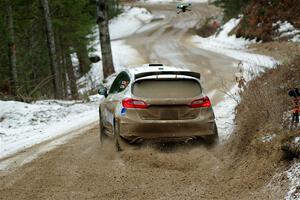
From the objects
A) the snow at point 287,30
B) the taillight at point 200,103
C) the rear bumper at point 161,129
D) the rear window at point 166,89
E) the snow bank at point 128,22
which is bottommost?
the snow bank at point 128,22

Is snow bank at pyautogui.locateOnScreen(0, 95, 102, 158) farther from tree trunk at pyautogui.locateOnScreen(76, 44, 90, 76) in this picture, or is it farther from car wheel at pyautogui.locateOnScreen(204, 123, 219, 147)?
tree trunk at pyautogui.locateOnScreen(76, 44, 90, 76)

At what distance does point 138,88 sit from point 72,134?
4154 mm

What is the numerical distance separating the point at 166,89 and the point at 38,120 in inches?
292

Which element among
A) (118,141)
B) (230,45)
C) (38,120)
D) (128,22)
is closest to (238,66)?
(118,141)

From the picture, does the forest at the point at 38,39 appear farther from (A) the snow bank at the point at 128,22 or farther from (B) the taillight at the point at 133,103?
(A) the snow bank at the point at 128,22

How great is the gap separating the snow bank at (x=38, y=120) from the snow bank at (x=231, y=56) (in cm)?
399

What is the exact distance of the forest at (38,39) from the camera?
2122 centimetres

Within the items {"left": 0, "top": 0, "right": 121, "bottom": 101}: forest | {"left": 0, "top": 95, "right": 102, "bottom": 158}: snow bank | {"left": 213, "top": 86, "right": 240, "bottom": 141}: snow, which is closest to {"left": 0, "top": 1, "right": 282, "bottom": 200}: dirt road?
{"left": 0, "top": 95, "right": 102, "bottom": 158}: snow bank

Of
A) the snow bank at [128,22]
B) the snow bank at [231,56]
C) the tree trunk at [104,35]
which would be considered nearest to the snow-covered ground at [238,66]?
the snow bank at [231,56]

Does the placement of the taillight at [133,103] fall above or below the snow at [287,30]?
above

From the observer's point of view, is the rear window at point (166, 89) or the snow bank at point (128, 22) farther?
the snow bank at point (128, 22)

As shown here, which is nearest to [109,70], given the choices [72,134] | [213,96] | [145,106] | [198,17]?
[213,96]

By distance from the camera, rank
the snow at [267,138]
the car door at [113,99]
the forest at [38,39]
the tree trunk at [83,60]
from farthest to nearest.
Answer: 1. the tree trunk at [83,60]
2. the forest at [38,39]
3. the car door at [113,99]
4. the snow at [267,138]

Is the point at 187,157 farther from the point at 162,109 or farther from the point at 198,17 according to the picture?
the point at 198,17
